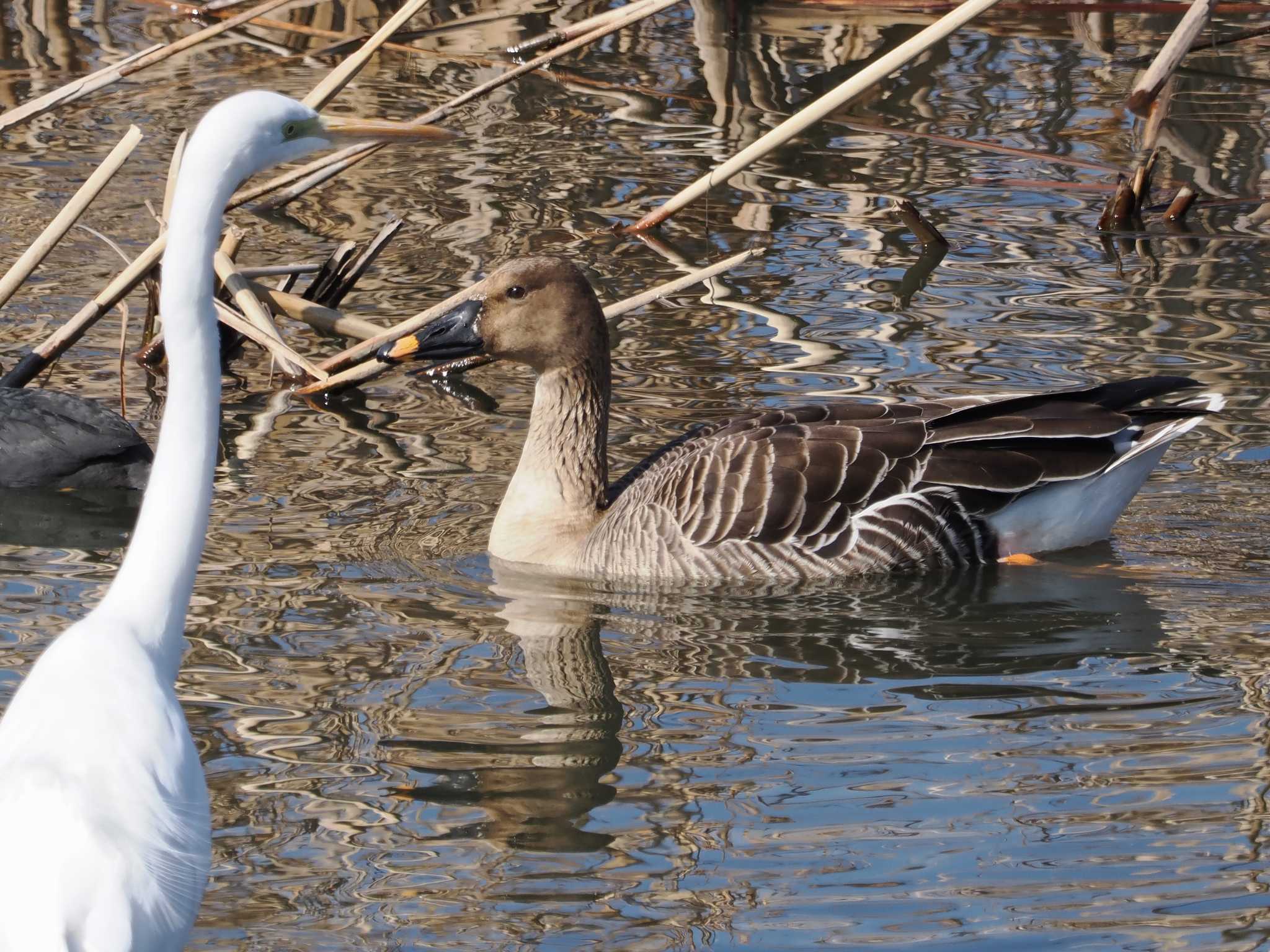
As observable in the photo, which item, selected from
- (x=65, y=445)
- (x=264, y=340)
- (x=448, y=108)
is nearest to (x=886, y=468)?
(x=448, y=108)

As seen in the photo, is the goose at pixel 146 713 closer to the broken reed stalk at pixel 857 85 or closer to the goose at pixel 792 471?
the goose at pixel 792 471

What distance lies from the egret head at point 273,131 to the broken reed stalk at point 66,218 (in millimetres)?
3598

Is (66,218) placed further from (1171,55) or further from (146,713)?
(1171,55)

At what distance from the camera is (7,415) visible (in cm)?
777

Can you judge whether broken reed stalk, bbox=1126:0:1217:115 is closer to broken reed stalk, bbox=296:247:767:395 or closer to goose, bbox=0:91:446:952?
broken reed stalk, bbox=296:247:767:395

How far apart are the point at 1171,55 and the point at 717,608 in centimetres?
594

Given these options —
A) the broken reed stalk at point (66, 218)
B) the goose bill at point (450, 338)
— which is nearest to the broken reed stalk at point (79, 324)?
the broken reed stalk at point (66, 218)

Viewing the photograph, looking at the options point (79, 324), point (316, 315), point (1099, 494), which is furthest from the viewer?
point (316, 315)

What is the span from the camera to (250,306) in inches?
349

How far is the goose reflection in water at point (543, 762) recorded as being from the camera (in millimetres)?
5176

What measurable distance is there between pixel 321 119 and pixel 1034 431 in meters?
4.11

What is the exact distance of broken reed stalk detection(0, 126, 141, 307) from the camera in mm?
7664

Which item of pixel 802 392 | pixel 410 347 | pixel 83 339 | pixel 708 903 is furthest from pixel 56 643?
pixel 83 339

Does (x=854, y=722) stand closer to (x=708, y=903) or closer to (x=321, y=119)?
(x=708, y=903)
